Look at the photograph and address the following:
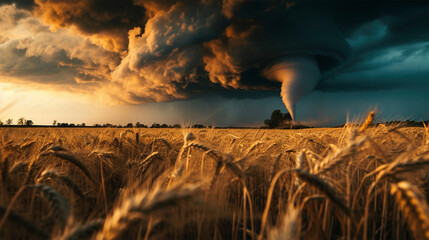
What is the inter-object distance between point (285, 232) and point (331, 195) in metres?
0.60

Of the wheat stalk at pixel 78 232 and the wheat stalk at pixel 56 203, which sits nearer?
the wheat stalk at pixel 78 232

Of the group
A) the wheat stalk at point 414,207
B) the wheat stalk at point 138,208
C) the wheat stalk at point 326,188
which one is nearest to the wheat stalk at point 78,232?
the wheat stalk at point 138,208

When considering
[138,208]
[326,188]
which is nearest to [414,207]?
[326,188]

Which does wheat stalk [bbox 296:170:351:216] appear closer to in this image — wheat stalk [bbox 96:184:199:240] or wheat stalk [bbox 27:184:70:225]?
wheat stalk [bbox 96:184:199:240]

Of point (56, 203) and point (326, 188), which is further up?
point (326, 188)

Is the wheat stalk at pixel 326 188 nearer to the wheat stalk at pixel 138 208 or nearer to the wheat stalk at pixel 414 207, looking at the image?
the wheat stalk at pixel 414 207

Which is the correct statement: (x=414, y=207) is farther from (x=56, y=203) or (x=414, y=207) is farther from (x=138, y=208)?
(x=56, y=203)

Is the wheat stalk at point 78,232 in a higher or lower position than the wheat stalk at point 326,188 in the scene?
lower

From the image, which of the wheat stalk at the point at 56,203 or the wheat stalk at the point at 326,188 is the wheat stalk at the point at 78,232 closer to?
the wheat stalk at the point at 56,203

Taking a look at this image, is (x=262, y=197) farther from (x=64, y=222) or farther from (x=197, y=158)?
(x=64, y=222)

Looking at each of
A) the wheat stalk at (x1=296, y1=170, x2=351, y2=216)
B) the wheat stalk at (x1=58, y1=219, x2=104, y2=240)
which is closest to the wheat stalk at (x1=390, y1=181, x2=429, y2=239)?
the wheat stalk at (x1=296, y1=170, x2=351, y2=216)

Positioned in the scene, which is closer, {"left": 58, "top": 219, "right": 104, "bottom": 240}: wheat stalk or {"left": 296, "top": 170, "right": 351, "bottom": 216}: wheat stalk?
{"left": 58, "top": 219, "right": 104, "bottom": 240}: wheat stalk

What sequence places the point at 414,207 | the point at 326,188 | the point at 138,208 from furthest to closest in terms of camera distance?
the point at 326,188 → the point at 414,207 → the point at 138,208

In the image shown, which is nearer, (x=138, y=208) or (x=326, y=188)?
(x=138, y=208)
